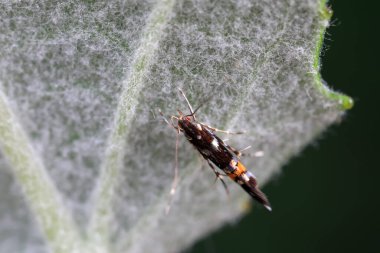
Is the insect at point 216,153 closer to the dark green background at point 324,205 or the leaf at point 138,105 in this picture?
the leaf at point 138,105

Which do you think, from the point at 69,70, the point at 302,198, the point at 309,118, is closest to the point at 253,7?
the point at 309,118

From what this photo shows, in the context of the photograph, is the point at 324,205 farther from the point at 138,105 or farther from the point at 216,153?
the point at 138,105

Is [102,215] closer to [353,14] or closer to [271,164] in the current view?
[271,164]

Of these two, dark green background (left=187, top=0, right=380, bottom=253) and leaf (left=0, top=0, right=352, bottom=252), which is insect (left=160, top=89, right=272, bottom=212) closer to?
leaf (left=0, top=0, right=352, bottom=252)

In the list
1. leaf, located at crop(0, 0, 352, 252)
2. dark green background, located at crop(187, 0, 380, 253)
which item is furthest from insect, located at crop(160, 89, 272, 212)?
dark green background, located at crop(187, 0, 380, 253)

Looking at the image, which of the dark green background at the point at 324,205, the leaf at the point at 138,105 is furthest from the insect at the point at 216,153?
the dark green background at the point at 324,205

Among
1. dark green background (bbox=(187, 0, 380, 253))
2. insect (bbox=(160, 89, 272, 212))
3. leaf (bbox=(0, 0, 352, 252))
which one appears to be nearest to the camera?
leaf (bbox=(0, 0, 352, 252))

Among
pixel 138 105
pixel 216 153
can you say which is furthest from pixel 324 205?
pixel 138 105

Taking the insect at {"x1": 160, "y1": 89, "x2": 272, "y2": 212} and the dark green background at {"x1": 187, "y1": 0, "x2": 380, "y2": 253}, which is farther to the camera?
the dark green background at {"x1": 187, "y1": 0, "x2": 380, "y2": 253}
